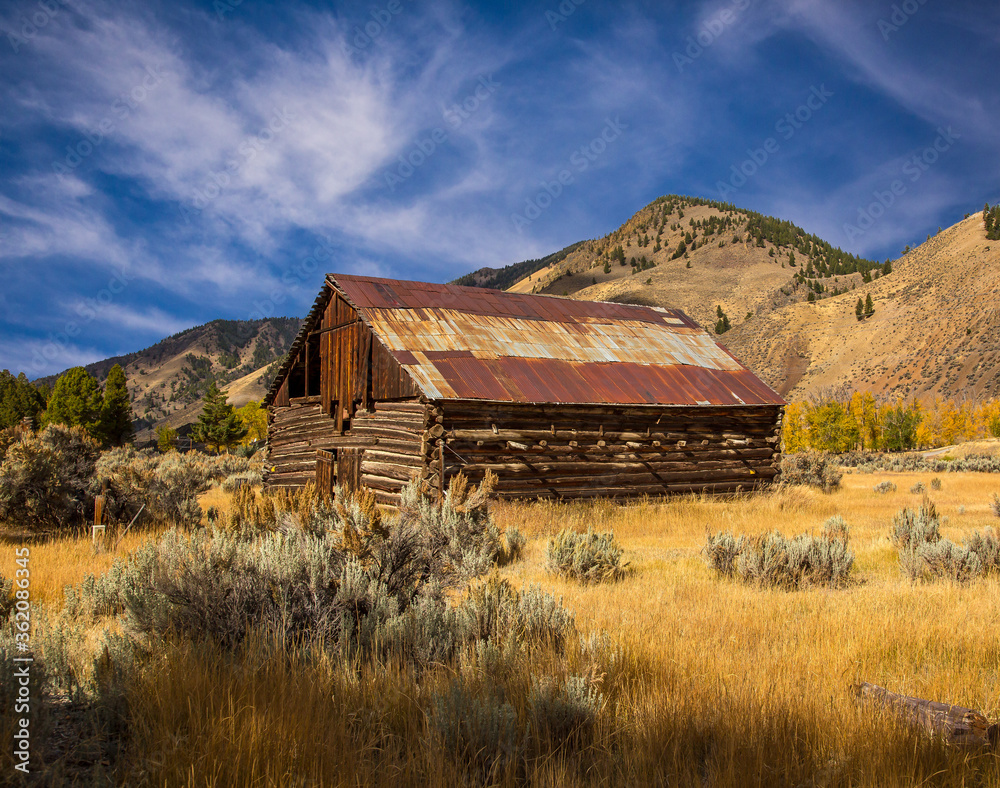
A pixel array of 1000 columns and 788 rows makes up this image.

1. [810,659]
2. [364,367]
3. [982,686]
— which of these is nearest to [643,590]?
[810,659]

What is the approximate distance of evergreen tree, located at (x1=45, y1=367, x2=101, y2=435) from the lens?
159ft

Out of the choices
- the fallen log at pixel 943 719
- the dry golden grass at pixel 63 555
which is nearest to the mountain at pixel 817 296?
the fallen log at pixel 943 719

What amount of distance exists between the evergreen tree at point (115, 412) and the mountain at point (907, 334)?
2958 inches

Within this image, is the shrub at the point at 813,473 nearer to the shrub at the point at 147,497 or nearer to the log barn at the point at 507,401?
the log barn at the point at 507,401

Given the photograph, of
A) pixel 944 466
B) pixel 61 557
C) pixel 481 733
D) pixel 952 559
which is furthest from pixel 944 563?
pixel 944 466

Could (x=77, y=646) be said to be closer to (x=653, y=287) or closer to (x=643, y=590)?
(x=643, y=590)

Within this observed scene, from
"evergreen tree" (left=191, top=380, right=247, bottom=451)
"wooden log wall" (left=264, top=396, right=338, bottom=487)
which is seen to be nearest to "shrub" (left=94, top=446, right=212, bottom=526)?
"wooden log wall" (left=264, top=396, right=338, bottom=487)

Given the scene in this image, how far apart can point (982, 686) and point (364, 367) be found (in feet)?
40.7

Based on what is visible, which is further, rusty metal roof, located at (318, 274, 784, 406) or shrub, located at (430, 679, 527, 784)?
rusty metal roof, located at (318, 274, 784, 406)

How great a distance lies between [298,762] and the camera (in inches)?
95.2

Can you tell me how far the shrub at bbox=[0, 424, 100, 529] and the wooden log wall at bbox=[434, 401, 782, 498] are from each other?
6.03 m

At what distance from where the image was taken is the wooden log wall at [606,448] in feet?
39.5

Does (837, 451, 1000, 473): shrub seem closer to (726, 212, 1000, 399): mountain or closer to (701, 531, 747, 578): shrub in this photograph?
(701, 531, 747, 578): shrub

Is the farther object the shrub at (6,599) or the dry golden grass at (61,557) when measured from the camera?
the dry golden grass at (61,557)
